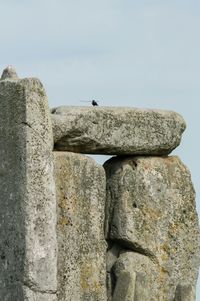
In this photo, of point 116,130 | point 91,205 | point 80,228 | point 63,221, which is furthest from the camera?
point 116,130

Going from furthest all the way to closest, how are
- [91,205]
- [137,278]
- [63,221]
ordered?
[137,278], [91,205], [63,221]

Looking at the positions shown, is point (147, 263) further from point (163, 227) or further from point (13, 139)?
point (13, 139)

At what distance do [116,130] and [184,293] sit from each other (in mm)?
2065

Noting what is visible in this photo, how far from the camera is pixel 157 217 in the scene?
2962cm

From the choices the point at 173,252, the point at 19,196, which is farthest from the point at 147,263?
the point at 19,196

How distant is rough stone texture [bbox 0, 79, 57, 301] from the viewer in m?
27.0

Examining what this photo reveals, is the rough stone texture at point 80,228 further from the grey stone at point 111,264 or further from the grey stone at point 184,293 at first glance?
the grey stone at point 184,293

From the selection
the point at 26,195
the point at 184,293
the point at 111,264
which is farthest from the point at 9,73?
the point at 184,293

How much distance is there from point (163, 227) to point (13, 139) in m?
3.21

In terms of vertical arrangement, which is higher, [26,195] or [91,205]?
[91,205]

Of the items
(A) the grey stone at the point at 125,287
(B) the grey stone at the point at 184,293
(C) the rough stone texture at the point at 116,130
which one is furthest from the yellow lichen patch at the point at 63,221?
(B) the grey stone at the point at 184,293

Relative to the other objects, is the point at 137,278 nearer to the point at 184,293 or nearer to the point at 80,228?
the point at 184,293

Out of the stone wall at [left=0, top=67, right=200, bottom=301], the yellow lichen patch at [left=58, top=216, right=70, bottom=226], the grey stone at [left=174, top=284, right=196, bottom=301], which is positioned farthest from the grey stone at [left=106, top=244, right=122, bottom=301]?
the yellow lichen patch at [left=58, top=216, right=70, bottom=226]

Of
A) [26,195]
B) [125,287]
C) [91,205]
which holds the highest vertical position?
[91,205]
